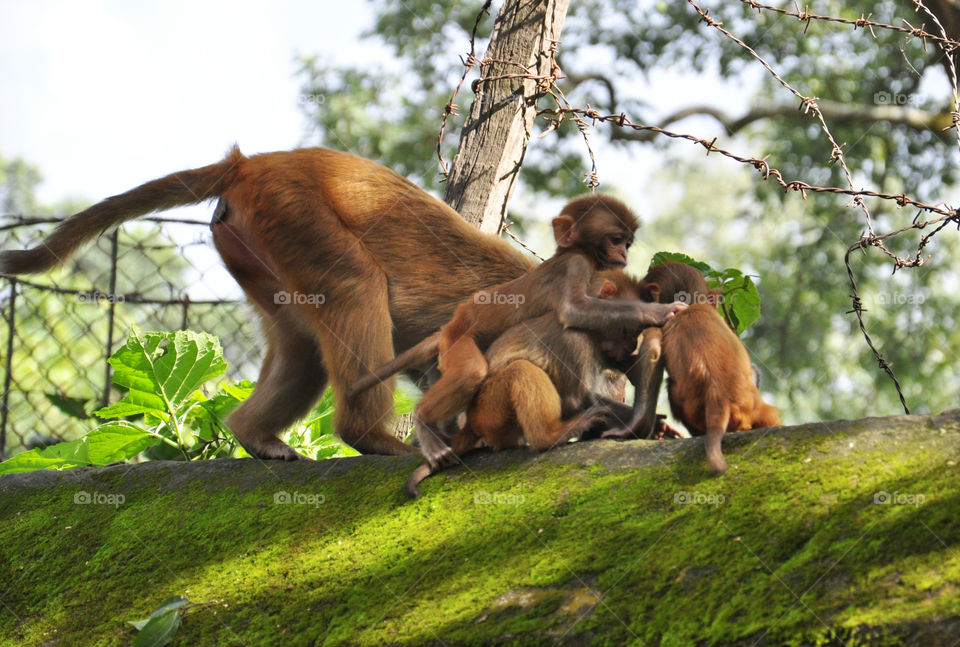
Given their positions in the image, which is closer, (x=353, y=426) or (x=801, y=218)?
(x=353, y=426)

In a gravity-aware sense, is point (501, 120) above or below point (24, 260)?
above

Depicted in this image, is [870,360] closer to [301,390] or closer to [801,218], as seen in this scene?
[801,218]

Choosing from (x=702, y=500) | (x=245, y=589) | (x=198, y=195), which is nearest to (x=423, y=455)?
(x=245, y=589)

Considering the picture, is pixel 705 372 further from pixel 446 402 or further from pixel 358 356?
pixel 358 356

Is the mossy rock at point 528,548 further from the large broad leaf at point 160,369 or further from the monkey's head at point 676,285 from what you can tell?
the large broad leaf at point 160,369

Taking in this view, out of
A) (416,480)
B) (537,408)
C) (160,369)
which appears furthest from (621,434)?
(160,369)

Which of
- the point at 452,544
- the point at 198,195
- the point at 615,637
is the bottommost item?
the point at 615,637

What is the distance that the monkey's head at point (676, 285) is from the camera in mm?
3975

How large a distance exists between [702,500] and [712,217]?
50894 mm

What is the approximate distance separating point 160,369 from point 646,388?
9.76 ft

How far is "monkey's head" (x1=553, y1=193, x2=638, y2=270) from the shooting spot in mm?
4348

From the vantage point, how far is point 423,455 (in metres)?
3.84

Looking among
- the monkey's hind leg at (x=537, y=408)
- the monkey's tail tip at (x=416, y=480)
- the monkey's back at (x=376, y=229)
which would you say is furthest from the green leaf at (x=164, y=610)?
the monkey's back at (x=376, y=229)

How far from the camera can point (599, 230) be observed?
14.3 ft
